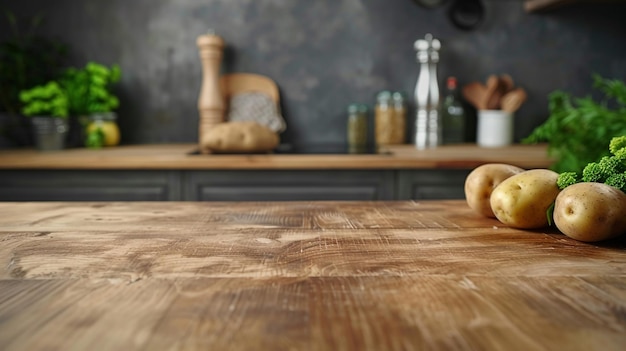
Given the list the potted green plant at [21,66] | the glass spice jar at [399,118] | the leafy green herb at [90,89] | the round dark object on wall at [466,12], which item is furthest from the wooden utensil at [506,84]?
the potted green plant at [21,66]

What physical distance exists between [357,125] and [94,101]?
1069 millimetres

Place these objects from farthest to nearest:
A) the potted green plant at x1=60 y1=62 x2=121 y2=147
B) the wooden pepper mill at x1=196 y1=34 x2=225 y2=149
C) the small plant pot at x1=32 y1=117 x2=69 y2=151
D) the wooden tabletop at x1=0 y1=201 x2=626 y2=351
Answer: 1. the wooden pepper mill at x1=196 y1=34 x2=225 y2=149
2. the potted green plant at x1=60 y1=62 x2=121 y2=147
3. the small plant pot at x1=32 y1=117 x2=69 y2=151
4. the wooden tabletop at x1=0 y1=201 x2=626 y2=351

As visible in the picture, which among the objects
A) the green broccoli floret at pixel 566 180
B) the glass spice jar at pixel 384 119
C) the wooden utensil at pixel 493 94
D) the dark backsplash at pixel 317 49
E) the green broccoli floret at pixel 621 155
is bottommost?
the green broccoli floret at pixel 566 180

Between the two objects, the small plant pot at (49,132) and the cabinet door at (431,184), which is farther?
the small plant pot at (49,132)

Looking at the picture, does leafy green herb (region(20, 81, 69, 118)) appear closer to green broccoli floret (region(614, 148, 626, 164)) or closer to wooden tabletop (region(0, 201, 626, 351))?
wooden tabletop (region(0, 201, 626, 351))

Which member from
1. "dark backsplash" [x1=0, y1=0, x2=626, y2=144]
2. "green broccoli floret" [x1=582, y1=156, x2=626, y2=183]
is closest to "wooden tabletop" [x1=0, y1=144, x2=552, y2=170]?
"dark backsplash" [x1=0, y1=0, x2=626, y2=144]

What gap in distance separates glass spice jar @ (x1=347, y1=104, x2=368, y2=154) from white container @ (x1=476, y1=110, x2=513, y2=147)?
48 cm

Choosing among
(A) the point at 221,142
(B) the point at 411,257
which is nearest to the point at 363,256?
(B) the point at 411,257

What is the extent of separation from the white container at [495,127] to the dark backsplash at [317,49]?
0.79 ft

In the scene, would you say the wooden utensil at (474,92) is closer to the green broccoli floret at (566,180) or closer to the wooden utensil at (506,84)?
the wooden utensil at (506,84)

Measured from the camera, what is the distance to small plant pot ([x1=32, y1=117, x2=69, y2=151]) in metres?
2.07

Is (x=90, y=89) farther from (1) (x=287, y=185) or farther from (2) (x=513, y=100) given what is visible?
(2) (x=513, y=100)

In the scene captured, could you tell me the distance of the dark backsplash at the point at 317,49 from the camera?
2447 mm

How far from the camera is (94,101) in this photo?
2250mm
